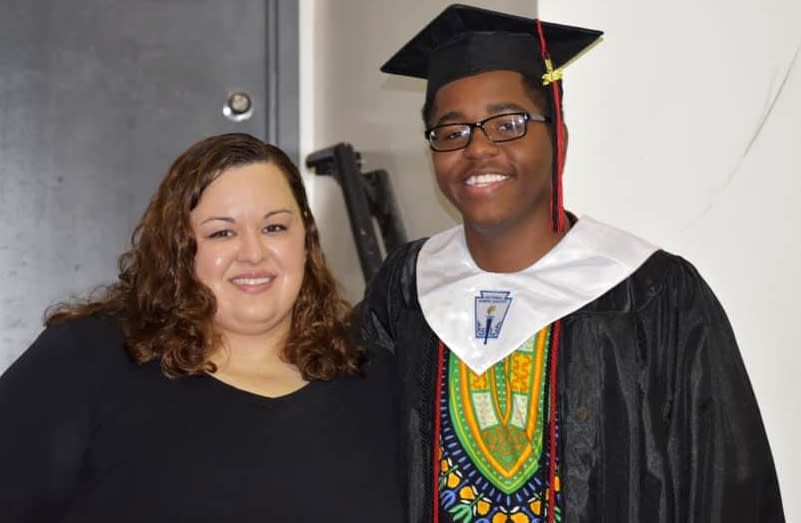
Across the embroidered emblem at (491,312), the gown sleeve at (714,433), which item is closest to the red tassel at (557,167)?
the embroidered emblem at (491,312)

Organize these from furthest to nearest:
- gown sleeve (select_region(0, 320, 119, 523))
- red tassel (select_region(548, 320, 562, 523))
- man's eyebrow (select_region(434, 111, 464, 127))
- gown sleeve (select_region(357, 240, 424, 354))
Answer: gown sleeve (select_region(357, 240, 424, 354)), man's eyebrow (select_region(434, 111, 464, 127)), red tassel (select_region(548, 320, 562, 523)), gown sleeve (select_region(0, 320, 119, 523))

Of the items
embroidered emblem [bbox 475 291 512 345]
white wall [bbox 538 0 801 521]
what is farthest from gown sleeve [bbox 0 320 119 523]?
white wall [bbox 538 0 801 521]

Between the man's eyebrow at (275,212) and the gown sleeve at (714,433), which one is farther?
the man's eyebrow at (275,212)

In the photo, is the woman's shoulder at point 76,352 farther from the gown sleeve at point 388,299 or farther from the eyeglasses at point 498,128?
the eyeglasses at point 498,128

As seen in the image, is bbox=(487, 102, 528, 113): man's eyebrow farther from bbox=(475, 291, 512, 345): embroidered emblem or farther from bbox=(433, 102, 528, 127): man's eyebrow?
bbox=(475, 291, 512, 345): embroidered emblem

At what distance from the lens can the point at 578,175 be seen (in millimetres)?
2383

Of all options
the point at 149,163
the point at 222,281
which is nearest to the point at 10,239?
→ the point at 149,163

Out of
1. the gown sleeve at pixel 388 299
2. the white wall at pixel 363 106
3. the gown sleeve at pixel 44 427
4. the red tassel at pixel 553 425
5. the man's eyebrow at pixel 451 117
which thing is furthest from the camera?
the white wall at pixel 363 106

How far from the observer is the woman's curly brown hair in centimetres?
188

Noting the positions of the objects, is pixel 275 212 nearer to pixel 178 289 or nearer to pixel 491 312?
pixel 178 289

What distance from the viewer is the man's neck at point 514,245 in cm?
201

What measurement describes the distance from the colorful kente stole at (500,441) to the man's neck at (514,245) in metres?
0.15

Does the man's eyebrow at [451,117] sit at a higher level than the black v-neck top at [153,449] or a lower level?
higher

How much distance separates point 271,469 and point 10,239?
198cm
